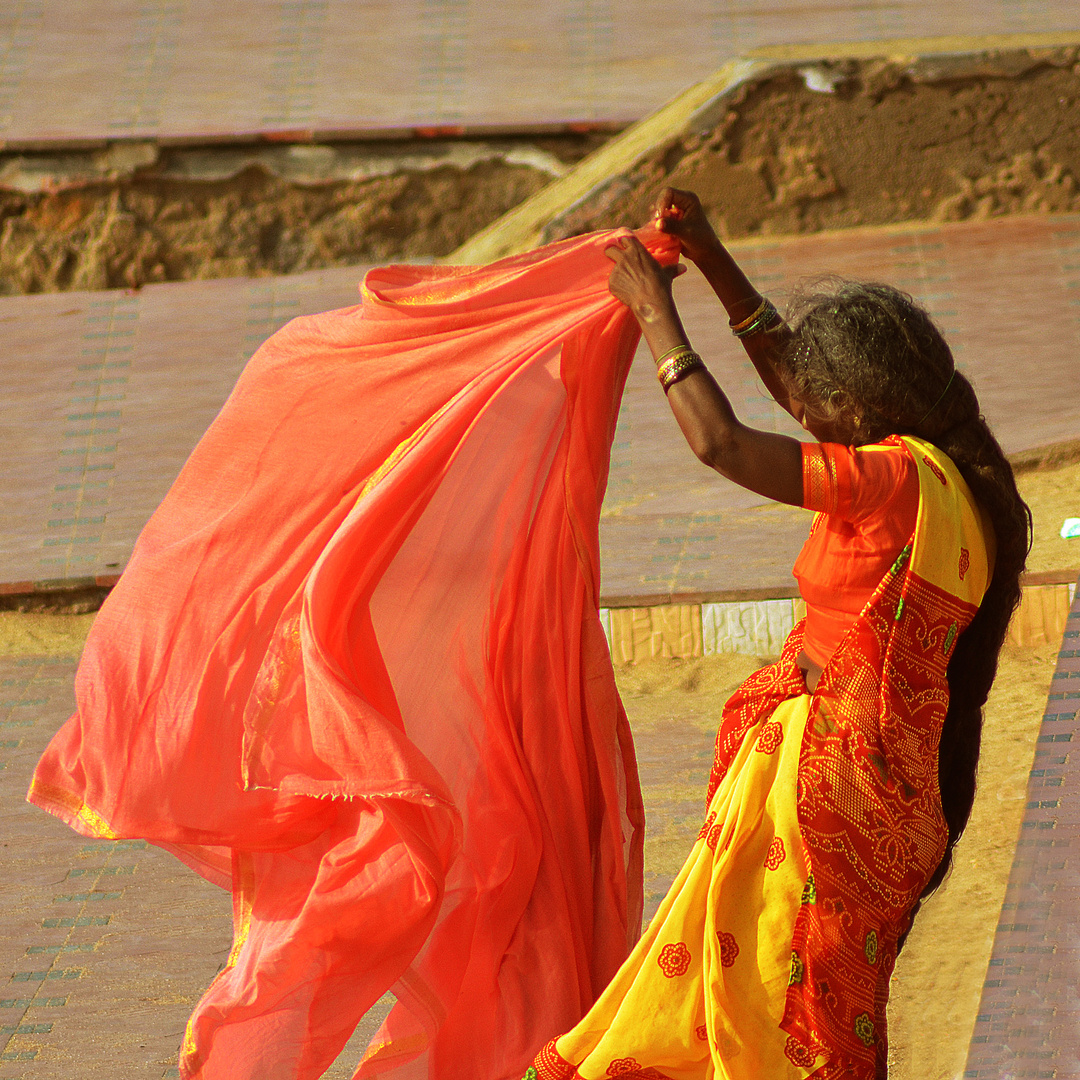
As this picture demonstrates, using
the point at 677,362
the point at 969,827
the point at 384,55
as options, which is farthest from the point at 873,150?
the point at 677,362

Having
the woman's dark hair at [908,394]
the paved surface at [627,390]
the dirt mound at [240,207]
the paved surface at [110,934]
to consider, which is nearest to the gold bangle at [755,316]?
the woman's dark hair at [908,394]

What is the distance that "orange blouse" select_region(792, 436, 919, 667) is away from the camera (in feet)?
6.61

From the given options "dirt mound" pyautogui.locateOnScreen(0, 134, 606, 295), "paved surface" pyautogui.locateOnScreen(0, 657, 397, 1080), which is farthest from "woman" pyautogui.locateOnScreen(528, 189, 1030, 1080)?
"dirt mound" pyautogui.locateOnScreen(0, 134, 606, 295)

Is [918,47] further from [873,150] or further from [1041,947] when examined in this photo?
[1041,947]

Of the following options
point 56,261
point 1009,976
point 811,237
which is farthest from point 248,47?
point 1009,976

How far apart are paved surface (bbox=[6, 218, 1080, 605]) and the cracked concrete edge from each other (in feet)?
2.43

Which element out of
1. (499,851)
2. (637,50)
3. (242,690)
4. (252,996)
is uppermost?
(637,50)

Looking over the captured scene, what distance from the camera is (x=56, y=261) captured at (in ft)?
27.2

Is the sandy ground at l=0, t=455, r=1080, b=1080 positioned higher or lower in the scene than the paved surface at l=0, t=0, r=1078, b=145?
lower

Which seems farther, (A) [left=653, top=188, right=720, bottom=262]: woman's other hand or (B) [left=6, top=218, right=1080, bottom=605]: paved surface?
(B) [left=6, top=218, right=1080, bottom=605]: paved surface

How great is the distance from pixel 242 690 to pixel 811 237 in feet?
18.4

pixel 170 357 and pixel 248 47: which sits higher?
pixel 248 47

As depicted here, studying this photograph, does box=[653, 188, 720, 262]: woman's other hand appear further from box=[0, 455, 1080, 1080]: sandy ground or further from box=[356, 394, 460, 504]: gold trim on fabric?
box=[0, 455, 1080, 1080]: sandy ground

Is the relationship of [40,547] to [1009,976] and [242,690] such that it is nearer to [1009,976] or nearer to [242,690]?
[242,690]
